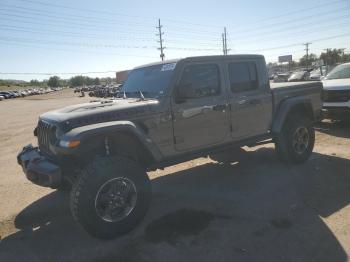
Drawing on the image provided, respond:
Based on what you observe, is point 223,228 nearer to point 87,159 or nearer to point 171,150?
point 171,150

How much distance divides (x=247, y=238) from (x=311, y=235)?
2.29 feet

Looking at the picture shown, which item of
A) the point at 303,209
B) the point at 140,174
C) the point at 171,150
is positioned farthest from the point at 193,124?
the point at 303,209

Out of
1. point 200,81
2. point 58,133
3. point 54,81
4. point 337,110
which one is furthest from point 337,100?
point 54,81

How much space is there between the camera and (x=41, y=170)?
4156 millimetres

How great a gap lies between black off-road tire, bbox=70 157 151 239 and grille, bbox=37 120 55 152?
751 millimetres

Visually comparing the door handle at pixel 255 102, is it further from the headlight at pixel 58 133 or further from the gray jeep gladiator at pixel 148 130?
the headlight at pixel 58 133

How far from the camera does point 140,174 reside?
14.2 ft

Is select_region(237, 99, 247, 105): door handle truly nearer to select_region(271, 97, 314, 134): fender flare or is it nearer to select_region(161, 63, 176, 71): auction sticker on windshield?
select_region(271, 97, 314, 134): fender flare

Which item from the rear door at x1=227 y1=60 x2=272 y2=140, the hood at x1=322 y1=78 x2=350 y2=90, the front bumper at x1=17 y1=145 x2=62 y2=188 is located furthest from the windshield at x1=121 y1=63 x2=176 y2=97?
the hood at x1=322 y1=78 x2=350 y2=90

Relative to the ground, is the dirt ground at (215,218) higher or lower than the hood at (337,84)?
lower

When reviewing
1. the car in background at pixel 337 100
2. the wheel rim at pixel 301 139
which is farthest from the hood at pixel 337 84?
the wheel rim at pixel 301 139

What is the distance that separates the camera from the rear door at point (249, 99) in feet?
18.2

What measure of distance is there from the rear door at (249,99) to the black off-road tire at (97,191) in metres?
1.92

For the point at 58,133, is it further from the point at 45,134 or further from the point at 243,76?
the point at 243,76
